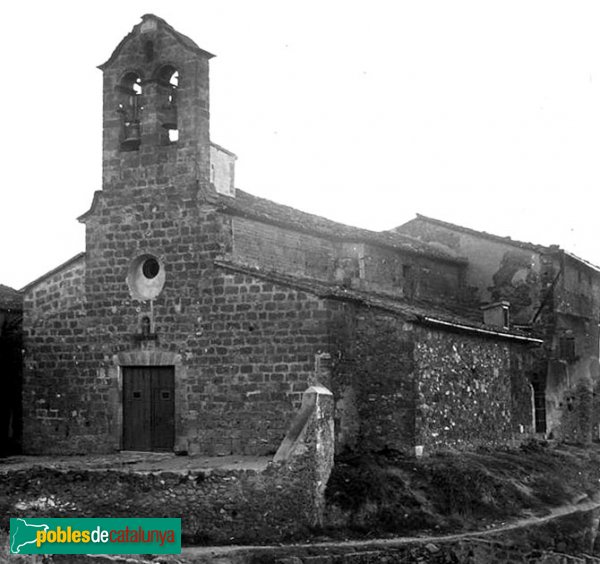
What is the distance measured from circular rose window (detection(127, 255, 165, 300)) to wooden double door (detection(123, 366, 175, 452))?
161 cm

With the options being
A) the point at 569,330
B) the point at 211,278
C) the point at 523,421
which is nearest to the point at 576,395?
the point at 569,330

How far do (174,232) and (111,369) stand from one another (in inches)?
A: 131

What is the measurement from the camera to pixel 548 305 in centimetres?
2886

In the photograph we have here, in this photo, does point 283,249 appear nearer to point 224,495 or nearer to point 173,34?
point 173,34

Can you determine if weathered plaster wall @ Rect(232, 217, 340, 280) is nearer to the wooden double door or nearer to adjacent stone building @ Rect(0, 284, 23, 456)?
the wooden double door

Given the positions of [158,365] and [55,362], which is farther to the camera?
[55,362]

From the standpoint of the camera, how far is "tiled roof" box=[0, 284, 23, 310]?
23.6 metres

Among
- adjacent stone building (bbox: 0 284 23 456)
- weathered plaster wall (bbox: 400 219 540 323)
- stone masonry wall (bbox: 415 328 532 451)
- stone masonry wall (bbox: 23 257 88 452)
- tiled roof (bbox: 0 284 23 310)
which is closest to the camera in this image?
stone masonry wall (bbox: 415 328 532 451)

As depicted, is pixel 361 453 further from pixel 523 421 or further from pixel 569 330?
pixel 569 330

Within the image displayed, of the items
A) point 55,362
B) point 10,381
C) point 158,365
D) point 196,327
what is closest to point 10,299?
point 10,381

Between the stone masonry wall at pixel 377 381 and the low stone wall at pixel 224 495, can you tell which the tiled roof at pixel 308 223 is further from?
the low stone wall at pixel 224 495

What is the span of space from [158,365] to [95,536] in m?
5.17

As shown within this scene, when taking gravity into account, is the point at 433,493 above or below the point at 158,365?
below

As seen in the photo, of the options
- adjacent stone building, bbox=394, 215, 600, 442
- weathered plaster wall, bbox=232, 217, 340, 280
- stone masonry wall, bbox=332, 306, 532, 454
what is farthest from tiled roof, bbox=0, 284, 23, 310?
adjacent stone building, bbox=394, 215, 600, 442
